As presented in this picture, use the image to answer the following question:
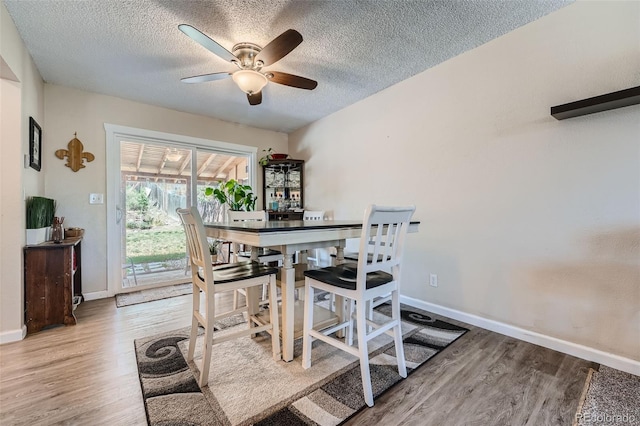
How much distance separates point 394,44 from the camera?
223 centimetres

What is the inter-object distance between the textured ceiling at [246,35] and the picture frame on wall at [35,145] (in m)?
0.60

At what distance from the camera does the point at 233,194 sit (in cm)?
387

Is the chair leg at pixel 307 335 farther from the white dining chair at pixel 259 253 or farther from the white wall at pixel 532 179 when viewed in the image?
the white wall at pixel 532 179

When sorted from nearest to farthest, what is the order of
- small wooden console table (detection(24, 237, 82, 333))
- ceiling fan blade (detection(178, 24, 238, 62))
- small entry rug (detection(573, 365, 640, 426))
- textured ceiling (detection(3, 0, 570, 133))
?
small entry rug (detection(573, 365, 640, 426)) → ceiling fan blade (detection(178, 24, 238, 62)) → textured ceiling (detection(3, 0, 570, 133)) → small wooden console table (detection(24, 237, 82, 333))

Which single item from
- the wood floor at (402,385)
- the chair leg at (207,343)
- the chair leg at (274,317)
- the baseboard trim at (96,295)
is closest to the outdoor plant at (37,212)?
the wood floor at (402,385)

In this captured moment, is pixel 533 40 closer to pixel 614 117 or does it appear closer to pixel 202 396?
pixel 614 117

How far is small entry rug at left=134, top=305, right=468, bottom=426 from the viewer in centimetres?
127

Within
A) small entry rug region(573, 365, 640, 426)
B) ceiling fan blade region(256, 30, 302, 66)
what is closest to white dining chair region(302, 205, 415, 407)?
small entry rug region(573, 365, 640, 426)

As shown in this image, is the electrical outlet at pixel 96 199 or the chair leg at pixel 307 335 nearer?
the chair leg at pixel 307 335

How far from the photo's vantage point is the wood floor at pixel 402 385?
1.27 m

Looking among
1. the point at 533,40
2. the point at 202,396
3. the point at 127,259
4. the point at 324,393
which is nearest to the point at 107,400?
the point at 202,396

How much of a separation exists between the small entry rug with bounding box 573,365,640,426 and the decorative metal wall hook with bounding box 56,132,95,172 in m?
4.52

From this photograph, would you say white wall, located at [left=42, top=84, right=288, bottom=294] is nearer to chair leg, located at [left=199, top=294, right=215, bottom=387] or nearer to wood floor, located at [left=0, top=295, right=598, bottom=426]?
wood floor, located at [left=0, top=295, right=598, bottom=426]

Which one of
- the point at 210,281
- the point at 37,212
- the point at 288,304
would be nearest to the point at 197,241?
the point at 210,281
